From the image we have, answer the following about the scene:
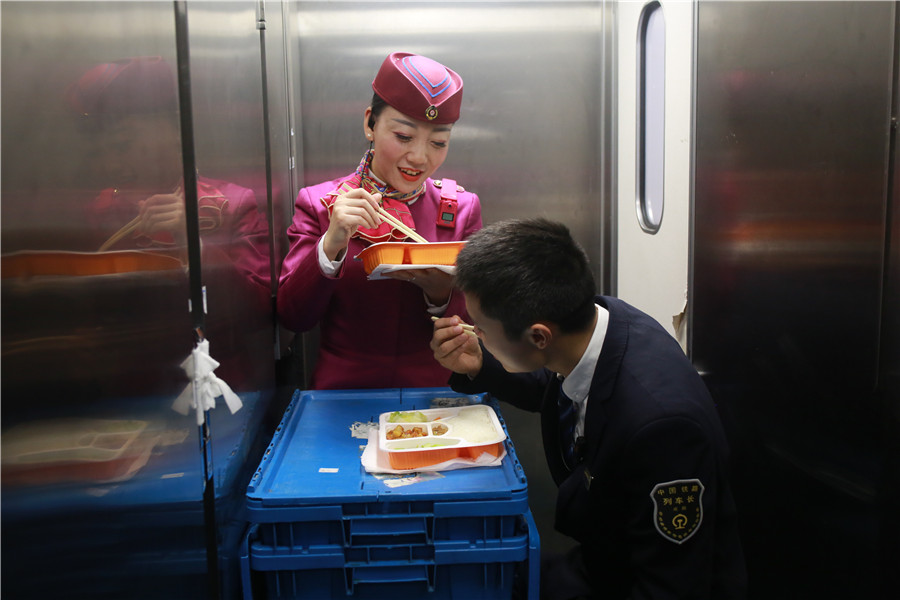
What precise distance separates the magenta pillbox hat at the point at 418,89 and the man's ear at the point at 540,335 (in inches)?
31.0

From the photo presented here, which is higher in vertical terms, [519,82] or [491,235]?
[519,82]

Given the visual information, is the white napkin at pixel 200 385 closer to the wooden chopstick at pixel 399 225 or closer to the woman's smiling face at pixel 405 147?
the wooden chopstick at pixel 399 225

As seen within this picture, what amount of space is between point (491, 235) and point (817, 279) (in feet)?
2.29

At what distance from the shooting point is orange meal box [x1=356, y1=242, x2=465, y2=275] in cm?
166

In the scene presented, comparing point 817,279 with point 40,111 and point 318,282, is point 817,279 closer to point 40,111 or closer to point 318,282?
point 318,282

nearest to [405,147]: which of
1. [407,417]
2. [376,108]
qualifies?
[376,108]

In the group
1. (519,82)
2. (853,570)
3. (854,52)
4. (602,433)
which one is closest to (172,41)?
(602,433)

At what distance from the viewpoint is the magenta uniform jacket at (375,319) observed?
194 cm

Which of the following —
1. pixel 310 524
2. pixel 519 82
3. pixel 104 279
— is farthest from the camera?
pixel 519 82

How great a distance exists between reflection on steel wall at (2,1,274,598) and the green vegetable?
0.43 meters

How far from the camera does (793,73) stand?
1.48 metres

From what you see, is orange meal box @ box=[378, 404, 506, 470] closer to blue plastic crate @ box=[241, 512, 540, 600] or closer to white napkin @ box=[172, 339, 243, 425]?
blue plastic crate @ box=[241, 512, 540, 600]

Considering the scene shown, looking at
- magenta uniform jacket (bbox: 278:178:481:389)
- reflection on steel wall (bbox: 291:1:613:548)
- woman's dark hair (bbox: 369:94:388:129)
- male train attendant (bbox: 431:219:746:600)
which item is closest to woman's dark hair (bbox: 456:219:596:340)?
male train attendant (bbox: 431:219:746:600)

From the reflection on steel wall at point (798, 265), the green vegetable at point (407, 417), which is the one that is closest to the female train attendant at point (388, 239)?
the green vegetable at point (407, 417)
